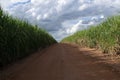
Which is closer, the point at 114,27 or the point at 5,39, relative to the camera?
the point at 5,39

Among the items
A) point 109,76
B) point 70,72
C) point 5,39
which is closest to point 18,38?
point 5,39

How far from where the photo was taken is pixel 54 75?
10.6m

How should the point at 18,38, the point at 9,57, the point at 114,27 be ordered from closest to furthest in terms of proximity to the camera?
the point at 9,57, the point at 18,38, the point at 114,27

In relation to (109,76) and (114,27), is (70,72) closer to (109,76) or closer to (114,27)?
(109,76)

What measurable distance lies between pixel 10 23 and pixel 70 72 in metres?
4.72

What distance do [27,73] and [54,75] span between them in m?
1.45

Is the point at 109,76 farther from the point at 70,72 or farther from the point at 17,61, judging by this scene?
the point at 17,61

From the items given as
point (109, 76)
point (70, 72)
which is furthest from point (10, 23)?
point (109, 76)

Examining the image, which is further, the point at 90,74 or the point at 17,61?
the point at 17,61

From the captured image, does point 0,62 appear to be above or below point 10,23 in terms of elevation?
below

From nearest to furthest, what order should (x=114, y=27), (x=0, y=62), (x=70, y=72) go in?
(x=70, y=72), (x=0, y=62), (x=114, y=27)

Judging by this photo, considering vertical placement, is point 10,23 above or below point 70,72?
above

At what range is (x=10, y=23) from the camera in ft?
48.0

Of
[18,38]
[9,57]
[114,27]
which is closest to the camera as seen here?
[9,57]
